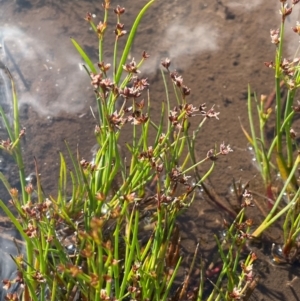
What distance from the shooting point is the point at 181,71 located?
2996 millimetres

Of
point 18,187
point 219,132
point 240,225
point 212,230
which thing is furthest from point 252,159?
point 18,187

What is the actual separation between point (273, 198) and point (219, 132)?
47 centimetres

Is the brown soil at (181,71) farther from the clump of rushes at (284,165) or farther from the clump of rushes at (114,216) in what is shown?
the clump of rushes at (114,216)

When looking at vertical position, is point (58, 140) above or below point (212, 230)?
Answer: above

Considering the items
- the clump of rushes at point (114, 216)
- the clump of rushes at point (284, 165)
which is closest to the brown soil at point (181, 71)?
the clump of rushes at point (284, 165)

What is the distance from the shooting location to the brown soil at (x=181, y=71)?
2.47 metres

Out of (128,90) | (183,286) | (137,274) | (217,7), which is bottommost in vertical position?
(183,286)

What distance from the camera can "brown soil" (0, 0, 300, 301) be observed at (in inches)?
97.1

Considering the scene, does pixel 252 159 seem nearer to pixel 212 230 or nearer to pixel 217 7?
pixel 212 230

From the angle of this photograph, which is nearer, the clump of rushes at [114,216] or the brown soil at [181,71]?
the clump of rushes at [114,216]

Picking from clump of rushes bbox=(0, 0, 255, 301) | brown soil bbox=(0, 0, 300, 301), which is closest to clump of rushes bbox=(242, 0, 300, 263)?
brown soil bbox=(0, 0, 300, 301)

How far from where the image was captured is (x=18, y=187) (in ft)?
8.20

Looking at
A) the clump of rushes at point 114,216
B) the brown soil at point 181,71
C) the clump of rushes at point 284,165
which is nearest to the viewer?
the clump of rushes at point 114,216

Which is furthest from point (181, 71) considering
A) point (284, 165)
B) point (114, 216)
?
point (114, 216)
